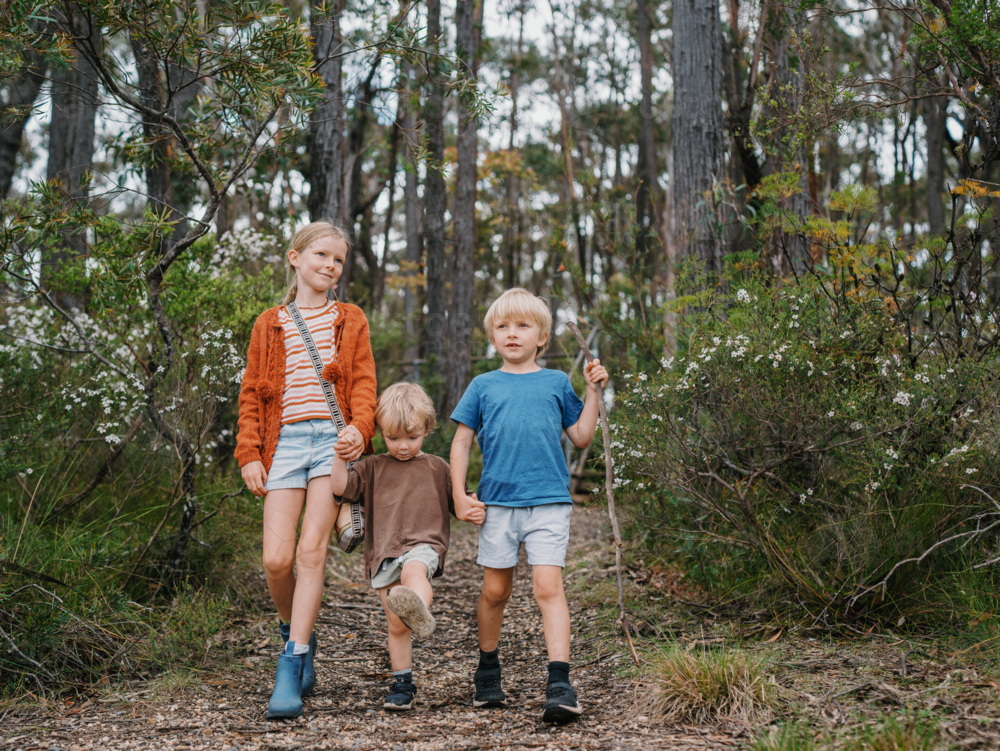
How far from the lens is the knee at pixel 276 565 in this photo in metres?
2.96

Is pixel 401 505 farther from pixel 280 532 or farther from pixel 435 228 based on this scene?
pixel 435 228

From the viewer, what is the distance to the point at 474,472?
28.7 feet

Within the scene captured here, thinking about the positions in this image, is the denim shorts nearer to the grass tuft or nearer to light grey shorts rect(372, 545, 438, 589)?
light grey shorts rect(372, 545, 438, 589)

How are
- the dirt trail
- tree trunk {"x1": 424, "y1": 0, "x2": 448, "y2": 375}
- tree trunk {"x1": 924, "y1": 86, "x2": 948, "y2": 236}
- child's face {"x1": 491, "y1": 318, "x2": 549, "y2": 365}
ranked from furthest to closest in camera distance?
tree trunk {"x1": 924, "y1": 86, "x2": 948, "y2": 236}
tree trunk {"x1": 424, "y1": 0, "x2": 448, "y2": 375}
child's face {"x1": 491, "y1": 318, "x2": 549, "y2": 365}
the dirt trail

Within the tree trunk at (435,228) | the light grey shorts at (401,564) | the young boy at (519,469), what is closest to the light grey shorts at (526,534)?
the young boy at (519,469)

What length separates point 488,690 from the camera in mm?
2926

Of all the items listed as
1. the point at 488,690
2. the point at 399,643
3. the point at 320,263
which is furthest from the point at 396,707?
the point at 320,263

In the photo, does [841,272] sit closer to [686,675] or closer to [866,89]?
[866,89]

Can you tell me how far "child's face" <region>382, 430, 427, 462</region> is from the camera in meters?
3.01

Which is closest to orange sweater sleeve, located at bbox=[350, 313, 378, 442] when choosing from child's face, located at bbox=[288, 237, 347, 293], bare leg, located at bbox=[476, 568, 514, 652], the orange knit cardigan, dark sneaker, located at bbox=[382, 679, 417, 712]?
the orange knit cardigan

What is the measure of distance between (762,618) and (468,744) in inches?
62.7

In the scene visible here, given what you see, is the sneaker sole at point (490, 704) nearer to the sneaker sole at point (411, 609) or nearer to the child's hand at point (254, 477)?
the sneaker sole at point (411, 609)

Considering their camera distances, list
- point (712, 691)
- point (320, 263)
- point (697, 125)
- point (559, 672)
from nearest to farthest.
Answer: point (712, 691), point (559, 672), point (320, 263), point (697, 125)

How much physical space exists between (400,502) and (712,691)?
4.37 ft
